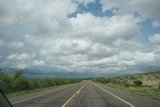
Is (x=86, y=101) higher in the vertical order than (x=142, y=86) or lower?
lower

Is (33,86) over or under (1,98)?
over

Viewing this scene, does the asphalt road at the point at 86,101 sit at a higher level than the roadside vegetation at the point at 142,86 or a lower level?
lower

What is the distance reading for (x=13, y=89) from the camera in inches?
1387

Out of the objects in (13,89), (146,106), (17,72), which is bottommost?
(146,106)

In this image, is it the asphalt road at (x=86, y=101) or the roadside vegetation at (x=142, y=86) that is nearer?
the asphalt road at (x=86, y=101)

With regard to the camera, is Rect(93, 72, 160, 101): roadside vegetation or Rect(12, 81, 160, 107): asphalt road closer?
Rect(12, 81, 160, 107): asphalt road

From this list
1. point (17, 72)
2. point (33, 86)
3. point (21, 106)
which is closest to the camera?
point (21, 106)

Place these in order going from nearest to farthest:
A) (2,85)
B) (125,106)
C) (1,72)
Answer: (125,106)
(2,85)
(1,72)

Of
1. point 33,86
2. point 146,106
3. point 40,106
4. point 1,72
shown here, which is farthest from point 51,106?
point 33,86

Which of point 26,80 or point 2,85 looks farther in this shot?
point 26,80

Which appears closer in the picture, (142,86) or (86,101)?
(86,101)

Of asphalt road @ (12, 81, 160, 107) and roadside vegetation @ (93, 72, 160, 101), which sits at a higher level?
roadside vegetation @ (93, 72, 160, 101)

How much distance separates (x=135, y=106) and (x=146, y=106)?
0.71 metres

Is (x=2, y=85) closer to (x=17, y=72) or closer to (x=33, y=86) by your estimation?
(x=17, y=72)
